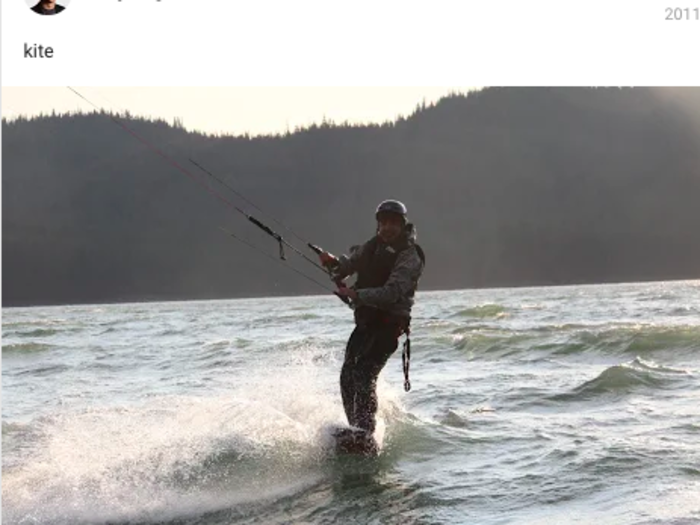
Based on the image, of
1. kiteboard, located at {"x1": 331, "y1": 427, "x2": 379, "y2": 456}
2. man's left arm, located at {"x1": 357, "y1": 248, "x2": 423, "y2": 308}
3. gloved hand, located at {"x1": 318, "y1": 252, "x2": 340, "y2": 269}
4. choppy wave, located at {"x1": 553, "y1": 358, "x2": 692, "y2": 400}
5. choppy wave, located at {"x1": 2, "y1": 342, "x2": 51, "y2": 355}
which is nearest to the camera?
man's left arm, located at {"x1": 357, "y1": 248, "x2": 423, "y2": 308}

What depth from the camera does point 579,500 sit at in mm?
7547

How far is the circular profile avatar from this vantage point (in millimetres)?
7574

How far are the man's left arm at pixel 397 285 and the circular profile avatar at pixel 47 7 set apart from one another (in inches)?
134

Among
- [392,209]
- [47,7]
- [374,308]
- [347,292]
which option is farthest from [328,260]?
[47,7]

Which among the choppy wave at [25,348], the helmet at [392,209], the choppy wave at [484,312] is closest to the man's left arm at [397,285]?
the helmet at [392,209]

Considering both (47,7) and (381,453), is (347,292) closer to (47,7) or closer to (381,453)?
(381,453)

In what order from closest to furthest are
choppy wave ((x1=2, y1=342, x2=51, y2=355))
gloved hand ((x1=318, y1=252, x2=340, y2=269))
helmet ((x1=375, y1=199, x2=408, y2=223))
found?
helmet ((x1=375, y1=199, x2=408, y2=223)) → gloved hand ((x1=318, y1=252, x2=340, y2=269)) → choppy wave ((x1=2, y1=342, x2=51, y2=355))

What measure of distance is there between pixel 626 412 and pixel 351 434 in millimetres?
4030

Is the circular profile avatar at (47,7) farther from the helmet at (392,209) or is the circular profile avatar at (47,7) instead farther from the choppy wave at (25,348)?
the choppy wave at (25,348)

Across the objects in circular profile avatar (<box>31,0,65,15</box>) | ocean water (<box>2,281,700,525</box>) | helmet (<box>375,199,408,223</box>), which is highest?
circular profile avatar (<box>31,0,65,15</box>)

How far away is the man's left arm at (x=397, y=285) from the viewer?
8516 millimetres

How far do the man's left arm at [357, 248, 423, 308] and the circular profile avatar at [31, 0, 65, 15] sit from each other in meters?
3.41

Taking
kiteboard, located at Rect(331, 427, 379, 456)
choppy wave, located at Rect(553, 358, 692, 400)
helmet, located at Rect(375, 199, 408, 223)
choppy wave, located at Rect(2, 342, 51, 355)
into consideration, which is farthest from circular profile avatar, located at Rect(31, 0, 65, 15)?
choppy wave, located at Rect(2, 342, 51, 355)

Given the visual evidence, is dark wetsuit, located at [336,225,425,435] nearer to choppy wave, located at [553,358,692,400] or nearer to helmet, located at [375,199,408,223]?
helmet, located at [375,199,408,223]
